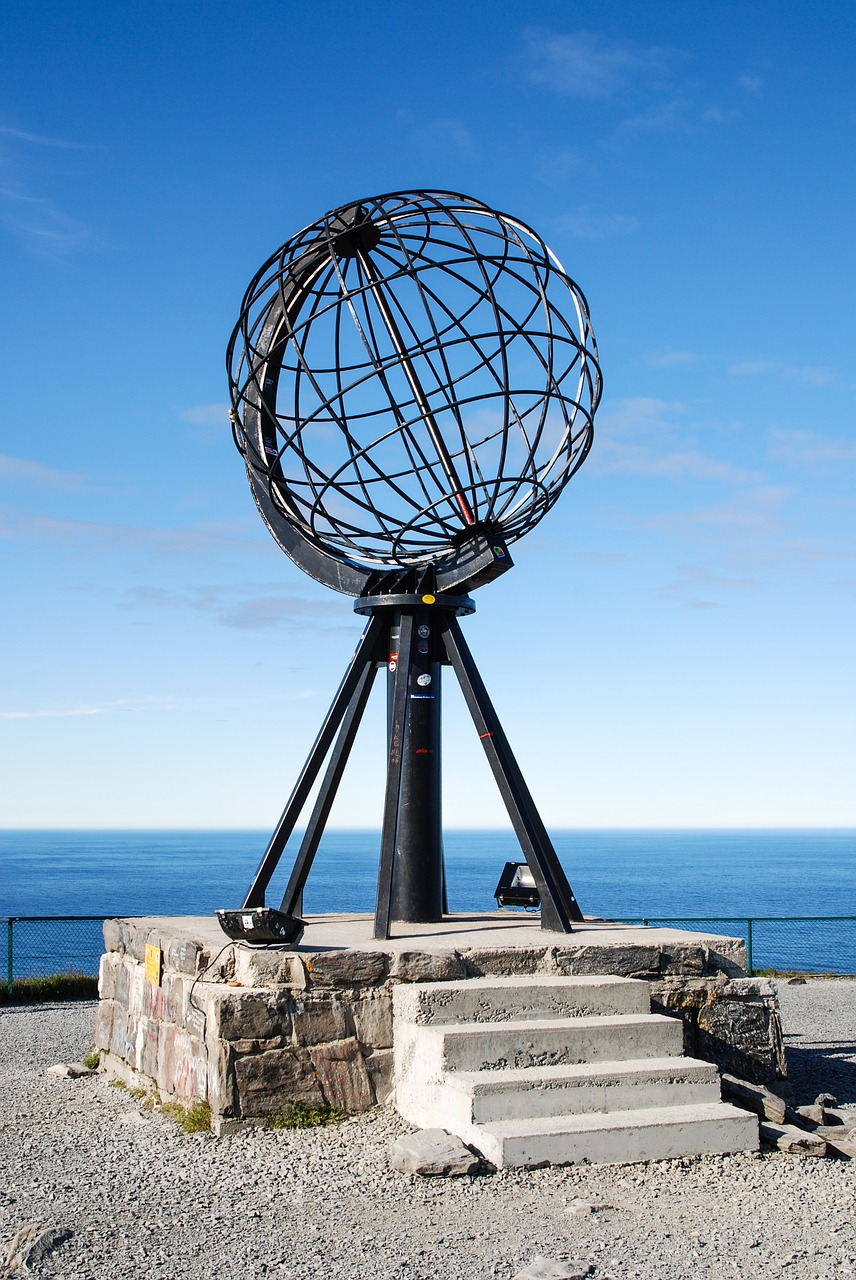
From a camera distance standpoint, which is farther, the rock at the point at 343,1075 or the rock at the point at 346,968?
the rock at the point at 346,968

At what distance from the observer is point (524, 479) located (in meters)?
9.06

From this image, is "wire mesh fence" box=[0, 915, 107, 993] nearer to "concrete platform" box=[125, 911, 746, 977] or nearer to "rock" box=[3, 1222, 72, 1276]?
"concrete platform" box=[125, 911, 746, 977]

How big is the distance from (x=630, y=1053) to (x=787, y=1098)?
1.75m

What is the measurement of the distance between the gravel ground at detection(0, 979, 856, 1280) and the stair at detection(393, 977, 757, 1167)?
14 centimetres

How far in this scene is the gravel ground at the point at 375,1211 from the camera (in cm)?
492

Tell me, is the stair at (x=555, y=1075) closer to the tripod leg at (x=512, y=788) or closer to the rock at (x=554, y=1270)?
the tripod leg at (x=512, y=788)

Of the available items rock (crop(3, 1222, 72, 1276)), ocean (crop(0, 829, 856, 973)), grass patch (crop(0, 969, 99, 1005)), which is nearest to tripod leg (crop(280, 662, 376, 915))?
rock (crop(3, 1222, 72, 1276))

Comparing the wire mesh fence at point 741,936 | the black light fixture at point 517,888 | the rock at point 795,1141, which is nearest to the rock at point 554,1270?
the rock at point 795,1141

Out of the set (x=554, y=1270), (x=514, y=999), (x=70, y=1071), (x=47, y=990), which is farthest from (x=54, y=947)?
(x=554, y=1270)

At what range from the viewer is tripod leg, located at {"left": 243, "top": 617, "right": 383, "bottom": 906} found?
890 cm

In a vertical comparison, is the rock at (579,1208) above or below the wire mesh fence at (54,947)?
above

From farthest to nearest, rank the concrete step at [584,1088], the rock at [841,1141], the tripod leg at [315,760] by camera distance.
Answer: the tripod leg at [315,760] < the rock at [841,1141] < the concrete step at [584,1088]

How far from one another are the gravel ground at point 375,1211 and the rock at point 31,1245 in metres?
0.07

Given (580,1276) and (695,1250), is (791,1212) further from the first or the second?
(580,1276)
